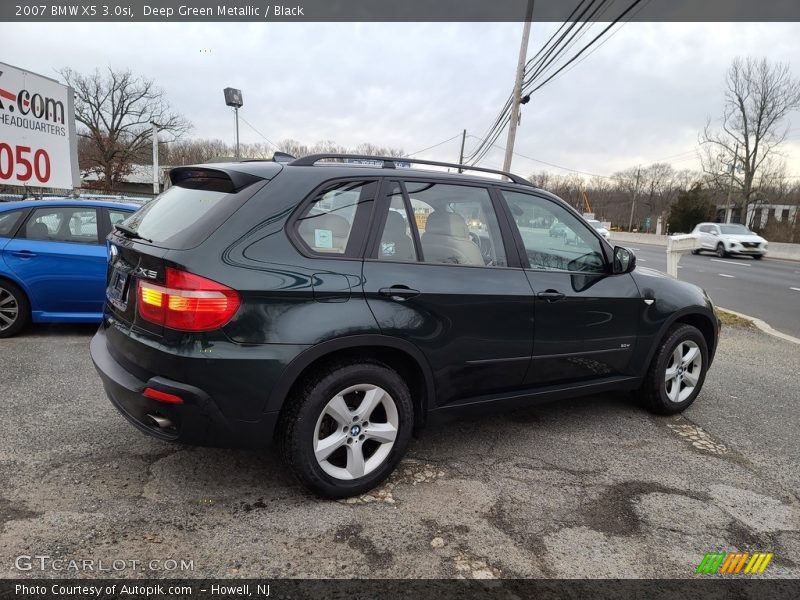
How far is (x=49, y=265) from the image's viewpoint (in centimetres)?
551

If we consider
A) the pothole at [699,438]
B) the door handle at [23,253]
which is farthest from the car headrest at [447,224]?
the door handle at [23,253]

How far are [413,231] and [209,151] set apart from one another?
188 feet

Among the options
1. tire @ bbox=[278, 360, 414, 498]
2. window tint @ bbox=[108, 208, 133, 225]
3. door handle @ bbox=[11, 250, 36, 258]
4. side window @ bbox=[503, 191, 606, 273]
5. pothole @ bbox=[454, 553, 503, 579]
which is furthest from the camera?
window tint @ bbox=[108, 208, 133, 225]

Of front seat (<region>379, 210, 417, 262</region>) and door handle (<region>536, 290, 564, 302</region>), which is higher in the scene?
front seat (<region>379, 210, 417, 262</region>)

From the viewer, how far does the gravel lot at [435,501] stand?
2.34 metres

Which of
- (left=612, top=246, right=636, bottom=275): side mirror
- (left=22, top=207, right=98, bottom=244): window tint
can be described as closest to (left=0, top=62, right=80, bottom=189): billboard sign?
(left=22, top=207, right=98, bottom=244): window tint

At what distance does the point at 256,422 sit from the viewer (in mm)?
2537

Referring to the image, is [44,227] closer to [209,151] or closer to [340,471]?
[340,471]

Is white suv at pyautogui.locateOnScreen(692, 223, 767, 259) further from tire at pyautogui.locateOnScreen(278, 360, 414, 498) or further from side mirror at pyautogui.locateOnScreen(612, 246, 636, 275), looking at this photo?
tire at pyautogui.locateOnScreen(278, 360, 414, 498)

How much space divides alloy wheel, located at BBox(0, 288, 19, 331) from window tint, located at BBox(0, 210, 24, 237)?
64 cm

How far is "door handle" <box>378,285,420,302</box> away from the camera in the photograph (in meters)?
2.77

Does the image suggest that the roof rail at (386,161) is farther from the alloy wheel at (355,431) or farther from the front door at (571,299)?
the alloy wheel at (355,431)

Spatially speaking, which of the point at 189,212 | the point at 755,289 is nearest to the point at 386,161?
the point at 189,212

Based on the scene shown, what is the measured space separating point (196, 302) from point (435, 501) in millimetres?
1602
